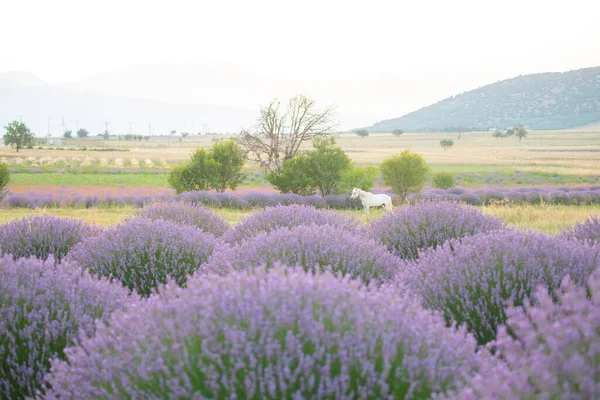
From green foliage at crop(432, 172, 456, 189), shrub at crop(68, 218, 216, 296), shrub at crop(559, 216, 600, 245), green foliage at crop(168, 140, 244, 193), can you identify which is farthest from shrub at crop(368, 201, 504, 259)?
green foliage at crop(432, 172, 456, 189)

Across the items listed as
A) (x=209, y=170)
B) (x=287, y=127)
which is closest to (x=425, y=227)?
(x=209, y=170)

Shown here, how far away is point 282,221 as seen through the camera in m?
6.55

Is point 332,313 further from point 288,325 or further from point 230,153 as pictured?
point 230,153

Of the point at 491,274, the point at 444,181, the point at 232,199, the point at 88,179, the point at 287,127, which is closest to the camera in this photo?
the point at 491,274

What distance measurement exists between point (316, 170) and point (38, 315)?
23078 millimetres

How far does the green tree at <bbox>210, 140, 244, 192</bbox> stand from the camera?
2727 cm

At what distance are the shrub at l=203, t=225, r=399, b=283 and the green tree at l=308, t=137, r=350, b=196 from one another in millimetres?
21100

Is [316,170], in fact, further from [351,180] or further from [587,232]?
[587,232]

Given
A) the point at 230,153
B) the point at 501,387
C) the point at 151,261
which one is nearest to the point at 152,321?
the point at 501,387

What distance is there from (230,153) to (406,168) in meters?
8.33

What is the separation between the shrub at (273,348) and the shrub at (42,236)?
402 centimetres

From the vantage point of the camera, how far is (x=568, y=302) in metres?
1.91

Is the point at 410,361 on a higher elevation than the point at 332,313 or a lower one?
lower

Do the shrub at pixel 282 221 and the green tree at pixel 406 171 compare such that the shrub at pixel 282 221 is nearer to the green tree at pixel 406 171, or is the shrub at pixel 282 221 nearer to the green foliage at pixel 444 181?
the green tree at pixel 406 171
